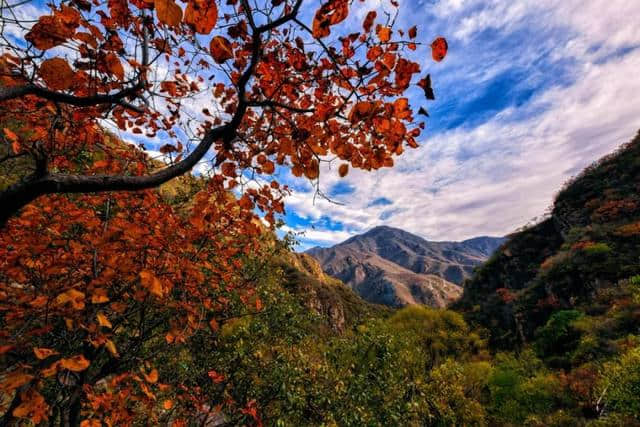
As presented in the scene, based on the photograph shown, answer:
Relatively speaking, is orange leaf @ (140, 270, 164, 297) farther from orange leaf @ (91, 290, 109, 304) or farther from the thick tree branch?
the thick tree branch

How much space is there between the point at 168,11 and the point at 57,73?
1334 millimetres

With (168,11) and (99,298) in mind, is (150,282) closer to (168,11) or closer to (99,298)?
(99,298)

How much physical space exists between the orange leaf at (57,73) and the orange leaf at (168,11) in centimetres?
121

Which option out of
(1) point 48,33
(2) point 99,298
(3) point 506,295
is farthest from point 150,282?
(3) point 506,295

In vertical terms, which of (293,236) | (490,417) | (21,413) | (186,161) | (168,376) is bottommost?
(490,417)

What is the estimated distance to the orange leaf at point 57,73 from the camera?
2.11m

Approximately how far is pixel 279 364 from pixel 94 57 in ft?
24.5

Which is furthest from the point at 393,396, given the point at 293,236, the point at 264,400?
the point at 293,236

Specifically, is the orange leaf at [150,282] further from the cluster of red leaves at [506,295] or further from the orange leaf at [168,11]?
the cluster of red leaves at [506,295]

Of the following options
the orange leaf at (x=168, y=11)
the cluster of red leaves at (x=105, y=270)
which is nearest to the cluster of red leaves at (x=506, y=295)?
the cluster of red leaves at (x=105, y=270)

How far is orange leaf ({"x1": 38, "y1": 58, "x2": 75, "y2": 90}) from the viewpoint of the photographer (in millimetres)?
2105

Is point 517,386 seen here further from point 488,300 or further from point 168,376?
point 488,300

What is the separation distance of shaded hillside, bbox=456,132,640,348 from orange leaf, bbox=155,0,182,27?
3942 cm

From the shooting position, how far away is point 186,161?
2488 mm
